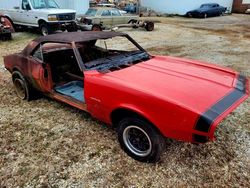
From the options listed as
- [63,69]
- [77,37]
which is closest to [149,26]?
[63,69]

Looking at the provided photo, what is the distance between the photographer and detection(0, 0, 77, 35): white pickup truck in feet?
41.3

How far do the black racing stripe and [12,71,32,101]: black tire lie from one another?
11.8ft

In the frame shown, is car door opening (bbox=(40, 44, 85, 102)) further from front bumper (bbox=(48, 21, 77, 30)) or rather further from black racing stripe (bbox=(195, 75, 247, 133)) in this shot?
front bumper (bbox=(48, 21, 77, 30))

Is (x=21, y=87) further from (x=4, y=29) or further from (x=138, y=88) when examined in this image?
(x=4, y=29)

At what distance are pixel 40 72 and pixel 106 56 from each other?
3.83ft

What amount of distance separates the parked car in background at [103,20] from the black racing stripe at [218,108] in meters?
11.3

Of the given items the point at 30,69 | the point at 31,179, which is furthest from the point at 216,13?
the point at 31,179

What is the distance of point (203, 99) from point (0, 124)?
Result: 3353 mm

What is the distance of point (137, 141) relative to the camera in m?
3.51

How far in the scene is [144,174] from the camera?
3268 mm

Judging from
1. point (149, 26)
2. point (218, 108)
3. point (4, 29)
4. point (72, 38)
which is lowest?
point (149, 26)

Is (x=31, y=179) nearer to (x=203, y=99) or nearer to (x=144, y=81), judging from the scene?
(x=144, y=81)

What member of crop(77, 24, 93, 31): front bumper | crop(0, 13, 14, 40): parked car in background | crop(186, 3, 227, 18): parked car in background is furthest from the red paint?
crop(186, 3, 227, 18): parked car in background

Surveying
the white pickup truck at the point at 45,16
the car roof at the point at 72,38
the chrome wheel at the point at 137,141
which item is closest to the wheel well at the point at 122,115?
the chrome wheel at the point at 137,141
